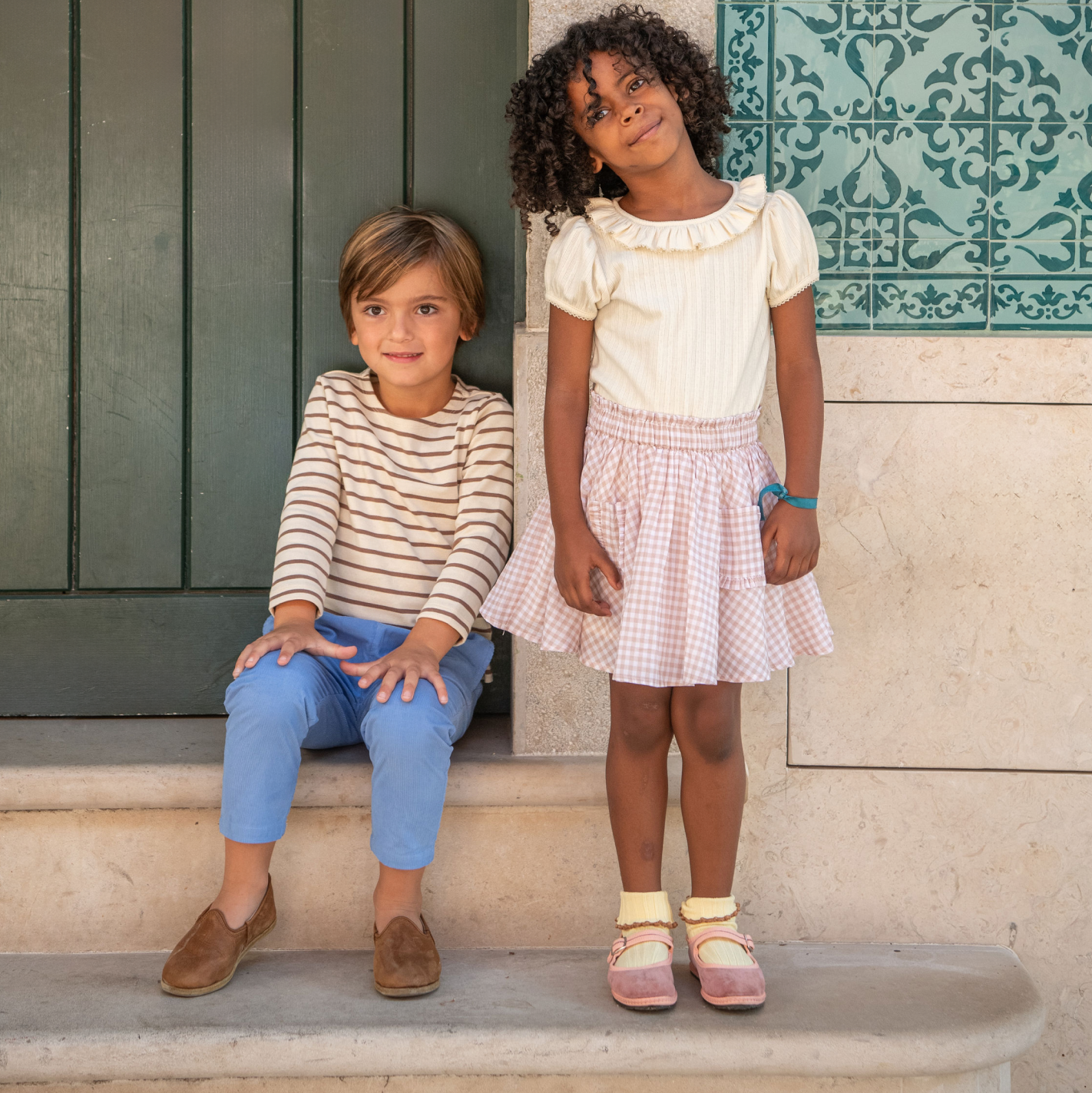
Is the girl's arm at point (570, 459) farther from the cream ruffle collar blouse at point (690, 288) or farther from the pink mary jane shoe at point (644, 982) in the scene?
the pink mary jane shoe at point (644, 982)

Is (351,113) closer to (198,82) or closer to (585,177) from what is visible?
(198,82)

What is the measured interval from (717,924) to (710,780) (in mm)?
232

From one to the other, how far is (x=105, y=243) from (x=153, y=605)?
2.56ft

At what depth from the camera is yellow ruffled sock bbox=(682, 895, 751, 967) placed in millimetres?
1665

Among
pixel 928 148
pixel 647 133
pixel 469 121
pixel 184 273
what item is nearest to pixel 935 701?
pixel 928 148

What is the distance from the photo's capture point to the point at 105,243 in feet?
7.36

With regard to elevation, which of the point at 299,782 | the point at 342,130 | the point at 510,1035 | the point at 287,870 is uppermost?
the point at 342,130

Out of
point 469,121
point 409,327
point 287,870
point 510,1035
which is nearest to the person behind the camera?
point 510,1035

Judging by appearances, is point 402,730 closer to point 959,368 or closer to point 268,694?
point 268,694

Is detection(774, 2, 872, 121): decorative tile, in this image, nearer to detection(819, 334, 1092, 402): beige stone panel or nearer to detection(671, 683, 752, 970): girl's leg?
detection(819, 334, 1092, 402): beige stone panel

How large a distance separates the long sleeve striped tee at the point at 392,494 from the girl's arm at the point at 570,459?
1.04ft

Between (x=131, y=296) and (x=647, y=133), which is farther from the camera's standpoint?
(x=131, y=296)

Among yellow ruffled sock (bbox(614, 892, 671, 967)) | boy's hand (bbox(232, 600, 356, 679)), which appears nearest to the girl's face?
boy's hand (bbox(232, 600, 356, 679))

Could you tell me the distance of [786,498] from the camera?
5.43 feet
